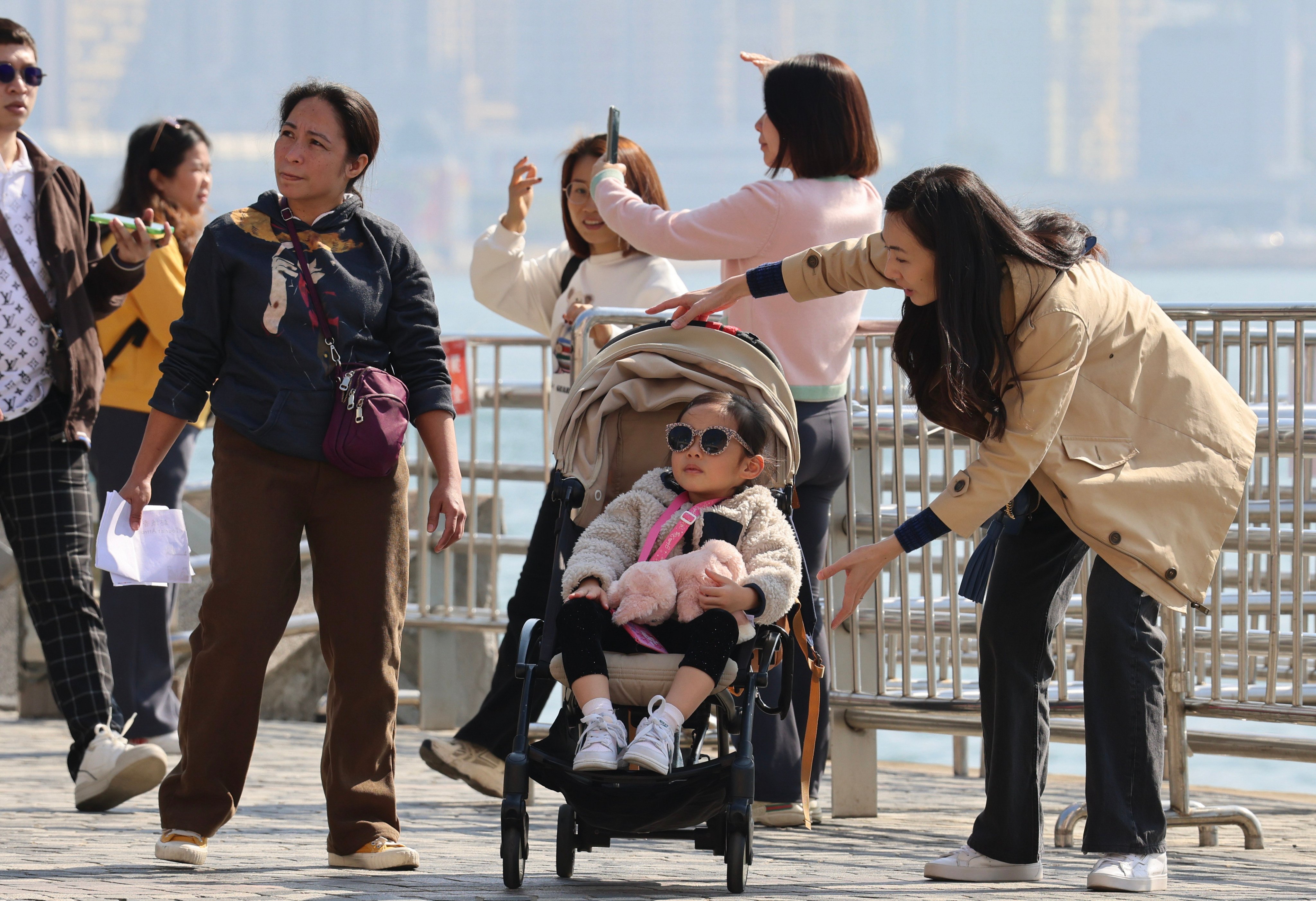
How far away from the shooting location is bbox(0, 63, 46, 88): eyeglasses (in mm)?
5051

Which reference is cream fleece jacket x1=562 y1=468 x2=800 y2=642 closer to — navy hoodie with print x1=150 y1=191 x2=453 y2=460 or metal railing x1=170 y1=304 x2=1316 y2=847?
navy hoodie with print x1=150 y1=191 x2=453 y2=460

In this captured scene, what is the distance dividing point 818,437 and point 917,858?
127 cm

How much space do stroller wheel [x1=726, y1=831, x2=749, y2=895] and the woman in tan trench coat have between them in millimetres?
558

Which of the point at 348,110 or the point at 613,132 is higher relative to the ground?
the point at 613,132

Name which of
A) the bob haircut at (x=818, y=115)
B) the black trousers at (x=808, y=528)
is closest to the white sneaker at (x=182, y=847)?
the black trousers at (x=808, y=528)

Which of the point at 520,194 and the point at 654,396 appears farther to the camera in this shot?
the point at 520,194

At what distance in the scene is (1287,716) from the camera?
4926 millimetres

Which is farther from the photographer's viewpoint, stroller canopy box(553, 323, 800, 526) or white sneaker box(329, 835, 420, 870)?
stroller canopy box(553, 323, 800, 526)

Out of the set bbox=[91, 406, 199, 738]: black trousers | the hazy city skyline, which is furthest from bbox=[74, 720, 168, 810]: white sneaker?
the hazy city skyline

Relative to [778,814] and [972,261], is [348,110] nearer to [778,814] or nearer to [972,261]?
[972,261]

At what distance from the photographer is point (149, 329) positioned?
20.3 feet

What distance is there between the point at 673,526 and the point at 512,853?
972mm

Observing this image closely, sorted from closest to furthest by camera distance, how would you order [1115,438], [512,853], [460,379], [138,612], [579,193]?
[512,853], [1115,438], [579,193], [138,612], [460,379]

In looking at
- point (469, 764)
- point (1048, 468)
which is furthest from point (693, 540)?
point (469, 764)
